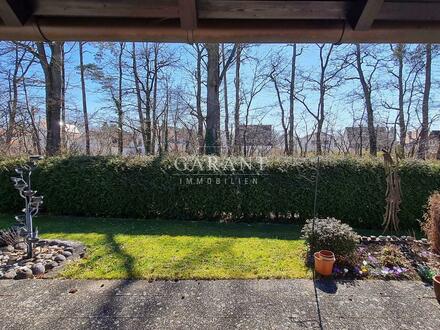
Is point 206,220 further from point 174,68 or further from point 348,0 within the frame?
point 174,68

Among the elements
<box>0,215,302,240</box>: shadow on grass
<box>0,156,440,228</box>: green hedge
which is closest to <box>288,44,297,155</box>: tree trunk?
<box>0,156,440,228</box>: green hedge

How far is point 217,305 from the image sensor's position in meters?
2.46

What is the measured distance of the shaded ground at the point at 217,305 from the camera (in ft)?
7.28

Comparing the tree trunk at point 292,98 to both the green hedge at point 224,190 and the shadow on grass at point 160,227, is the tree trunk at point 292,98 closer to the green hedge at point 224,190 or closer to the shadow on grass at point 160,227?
the green hedge at point 224,190

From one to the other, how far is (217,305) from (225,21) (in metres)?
2.30

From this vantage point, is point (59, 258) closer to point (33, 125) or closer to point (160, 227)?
point (160, 227)

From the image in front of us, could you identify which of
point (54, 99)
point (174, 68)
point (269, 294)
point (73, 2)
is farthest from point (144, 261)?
point (174, 68)

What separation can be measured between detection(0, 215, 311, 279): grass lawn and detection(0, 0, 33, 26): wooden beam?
8.09 feet

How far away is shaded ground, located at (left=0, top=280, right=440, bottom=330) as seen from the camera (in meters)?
2.22

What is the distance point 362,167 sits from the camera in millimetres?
5414

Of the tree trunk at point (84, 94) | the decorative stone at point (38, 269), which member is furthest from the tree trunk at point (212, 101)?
the tree trunk at point (84, 94)

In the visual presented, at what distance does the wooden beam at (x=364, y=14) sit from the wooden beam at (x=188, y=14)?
958mm

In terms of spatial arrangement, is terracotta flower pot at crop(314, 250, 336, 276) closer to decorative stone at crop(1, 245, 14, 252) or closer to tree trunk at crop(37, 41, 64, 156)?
decorative stone at crop(1, 245, 14, 252)

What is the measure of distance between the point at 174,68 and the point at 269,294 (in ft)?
41.1
